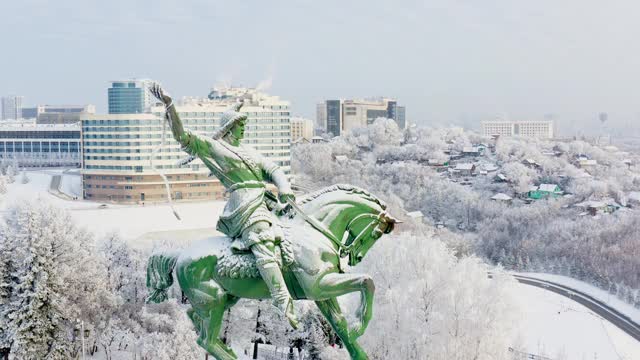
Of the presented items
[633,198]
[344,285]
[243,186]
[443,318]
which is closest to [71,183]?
[633,198]

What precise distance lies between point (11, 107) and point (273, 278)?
180385 mm

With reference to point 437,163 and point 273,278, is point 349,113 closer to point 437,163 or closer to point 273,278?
point 437,163

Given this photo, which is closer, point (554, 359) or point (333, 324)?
point (333, 324)

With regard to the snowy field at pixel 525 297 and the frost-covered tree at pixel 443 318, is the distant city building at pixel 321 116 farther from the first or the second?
the frost-covered tree at pixel 443 318

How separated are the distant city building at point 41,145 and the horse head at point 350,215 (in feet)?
261

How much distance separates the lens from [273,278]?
798 centimetres

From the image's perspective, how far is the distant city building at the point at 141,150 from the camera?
2415 inches

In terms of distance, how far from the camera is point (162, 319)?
24438 millimetres

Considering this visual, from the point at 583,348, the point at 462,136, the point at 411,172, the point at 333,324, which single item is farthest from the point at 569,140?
the point at 333,324

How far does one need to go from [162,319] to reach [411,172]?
189ft

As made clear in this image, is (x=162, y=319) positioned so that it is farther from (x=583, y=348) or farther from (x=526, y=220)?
(x=526, y=220)

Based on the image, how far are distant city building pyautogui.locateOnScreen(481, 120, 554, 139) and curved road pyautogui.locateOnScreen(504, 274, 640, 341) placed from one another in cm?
7442

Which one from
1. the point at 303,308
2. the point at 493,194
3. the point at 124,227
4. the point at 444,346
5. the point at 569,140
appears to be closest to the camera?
the point at 444,346

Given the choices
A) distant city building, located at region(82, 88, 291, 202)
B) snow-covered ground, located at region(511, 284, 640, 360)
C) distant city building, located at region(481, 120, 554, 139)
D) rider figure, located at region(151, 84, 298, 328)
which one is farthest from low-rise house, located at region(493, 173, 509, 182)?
rider figure, located at region(151, 84, 298, 328)
